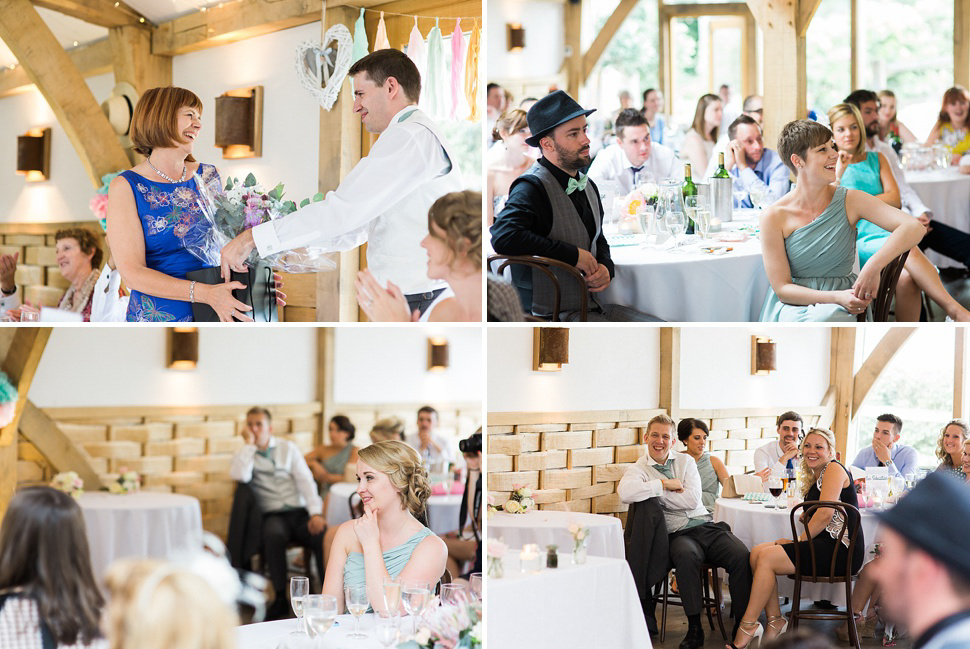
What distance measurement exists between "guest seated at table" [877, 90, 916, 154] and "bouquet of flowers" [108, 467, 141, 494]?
2.48m

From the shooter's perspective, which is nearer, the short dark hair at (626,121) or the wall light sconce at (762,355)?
the wall light sconce at (762,355)

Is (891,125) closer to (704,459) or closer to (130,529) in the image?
(704,459)

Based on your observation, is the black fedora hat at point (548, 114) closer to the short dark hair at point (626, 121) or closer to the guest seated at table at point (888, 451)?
the short dark hair at point (626, 121)


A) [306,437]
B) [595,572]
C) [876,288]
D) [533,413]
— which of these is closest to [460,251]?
[533,413]

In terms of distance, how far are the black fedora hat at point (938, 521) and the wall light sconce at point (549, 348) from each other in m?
0.99

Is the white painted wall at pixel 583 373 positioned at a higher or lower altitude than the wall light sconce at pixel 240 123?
lower

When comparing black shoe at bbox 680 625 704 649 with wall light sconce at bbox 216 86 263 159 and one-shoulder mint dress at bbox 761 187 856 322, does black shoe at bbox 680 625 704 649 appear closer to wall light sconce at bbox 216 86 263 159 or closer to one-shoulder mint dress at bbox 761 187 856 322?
one-shoulder mint dress at bbox 761 187 856 322

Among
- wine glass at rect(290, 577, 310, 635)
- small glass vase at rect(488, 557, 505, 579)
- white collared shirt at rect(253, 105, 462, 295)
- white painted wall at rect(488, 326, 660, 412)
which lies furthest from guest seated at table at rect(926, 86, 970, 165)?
wine glass at rect(290, 577, 310, 635)

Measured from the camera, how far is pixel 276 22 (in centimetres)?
240

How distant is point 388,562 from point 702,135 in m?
1.63

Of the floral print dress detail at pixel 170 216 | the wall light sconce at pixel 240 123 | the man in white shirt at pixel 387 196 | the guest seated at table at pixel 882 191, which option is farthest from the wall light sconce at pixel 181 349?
the guest seated at table at pixel 882 191

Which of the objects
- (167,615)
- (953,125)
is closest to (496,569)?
(167,615)

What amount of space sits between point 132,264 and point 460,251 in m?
0.91

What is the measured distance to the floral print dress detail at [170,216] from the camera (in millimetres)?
2387
